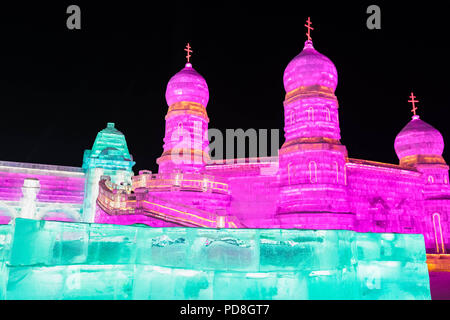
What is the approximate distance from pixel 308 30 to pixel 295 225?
473 inches

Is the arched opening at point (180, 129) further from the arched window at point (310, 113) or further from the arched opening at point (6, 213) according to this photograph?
the arched opening at point (6, 213)

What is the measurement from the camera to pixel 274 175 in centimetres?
2042

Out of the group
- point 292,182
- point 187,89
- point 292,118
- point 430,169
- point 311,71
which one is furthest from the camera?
point 187,89

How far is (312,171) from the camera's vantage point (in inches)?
720

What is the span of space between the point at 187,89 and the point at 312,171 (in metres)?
10.3

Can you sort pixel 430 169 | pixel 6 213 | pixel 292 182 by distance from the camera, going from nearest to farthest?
pixel 292 182 → pixel 6 213 → pixel 430 169

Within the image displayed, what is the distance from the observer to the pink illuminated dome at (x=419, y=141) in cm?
2338

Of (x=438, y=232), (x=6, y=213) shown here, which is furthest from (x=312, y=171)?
(x=6, y=213)

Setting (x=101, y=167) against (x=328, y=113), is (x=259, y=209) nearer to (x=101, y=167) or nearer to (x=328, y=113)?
(x=328, y=113)

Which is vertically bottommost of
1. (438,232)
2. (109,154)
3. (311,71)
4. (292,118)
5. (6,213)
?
(438,232)

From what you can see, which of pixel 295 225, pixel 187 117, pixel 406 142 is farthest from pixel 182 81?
pixel 406 142

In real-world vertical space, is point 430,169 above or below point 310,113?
below

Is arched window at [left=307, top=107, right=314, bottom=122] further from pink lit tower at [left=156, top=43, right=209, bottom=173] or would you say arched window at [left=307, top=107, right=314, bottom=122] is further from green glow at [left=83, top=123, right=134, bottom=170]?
green glow at [left=83, top=123, right=134, bottom=170]

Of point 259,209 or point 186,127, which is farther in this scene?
point 186,127
